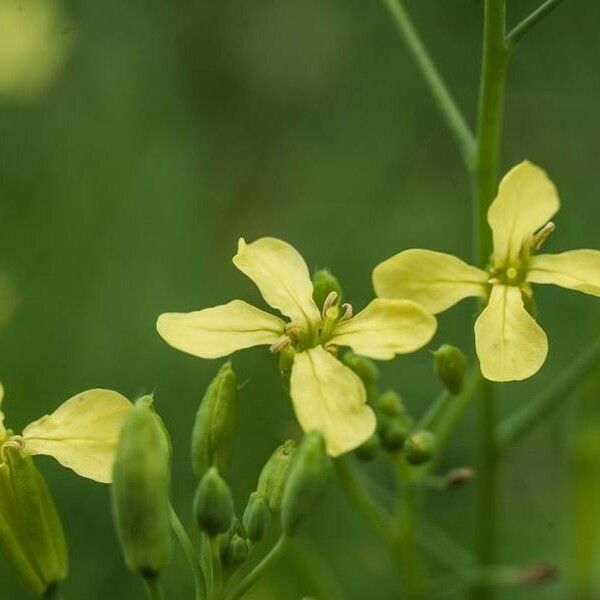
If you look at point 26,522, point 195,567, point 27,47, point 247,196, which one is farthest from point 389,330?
point 247,196

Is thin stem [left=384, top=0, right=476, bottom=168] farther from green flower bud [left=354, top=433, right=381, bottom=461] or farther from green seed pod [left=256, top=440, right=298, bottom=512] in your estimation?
green seed pod [left=256, top=440, right=298, bottom=512]

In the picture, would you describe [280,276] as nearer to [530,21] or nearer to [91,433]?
[91,433]

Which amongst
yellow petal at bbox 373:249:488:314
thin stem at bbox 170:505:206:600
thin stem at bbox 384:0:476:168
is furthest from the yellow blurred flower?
thin stem at bbox 170:505:206:600

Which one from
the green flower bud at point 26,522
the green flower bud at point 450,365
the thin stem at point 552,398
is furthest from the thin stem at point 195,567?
the thin stem at point 552,398

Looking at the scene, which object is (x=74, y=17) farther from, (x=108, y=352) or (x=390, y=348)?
(x=390, y=348)

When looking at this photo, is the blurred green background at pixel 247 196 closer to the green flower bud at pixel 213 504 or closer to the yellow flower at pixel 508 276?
the yellow flower at pixel 508 276
